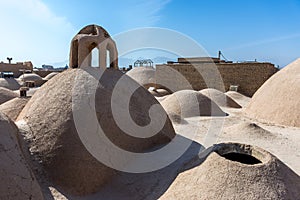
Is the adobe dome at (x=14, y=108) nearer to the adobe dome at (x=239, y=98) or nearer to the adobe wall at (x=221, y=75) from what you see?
the adobe dome at (x=239, y=98)

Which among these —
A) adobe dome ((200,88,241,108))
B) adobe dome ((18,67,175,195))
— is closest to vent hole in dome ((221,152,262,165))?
adobe dome ((18,67,175,195))

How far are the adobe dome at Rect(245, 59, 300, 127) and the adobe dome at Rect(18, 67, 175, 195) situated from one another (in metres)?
7.50

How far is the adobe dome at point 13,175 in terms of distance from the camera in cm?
366

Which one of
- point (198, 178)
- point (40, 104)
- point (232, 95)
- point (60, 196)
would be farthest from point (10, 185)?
point (232, 95)

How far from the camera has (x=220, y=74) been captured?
73.7 feet

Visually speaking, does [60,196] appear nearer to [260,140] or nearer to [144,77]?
[260,140]

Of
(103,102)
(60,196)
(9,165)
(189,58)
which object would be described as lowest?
(60,196)

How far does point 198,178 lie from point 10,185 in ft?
12.0

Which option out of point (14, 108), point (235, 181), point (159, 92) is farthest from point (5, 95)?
point (235, 181)

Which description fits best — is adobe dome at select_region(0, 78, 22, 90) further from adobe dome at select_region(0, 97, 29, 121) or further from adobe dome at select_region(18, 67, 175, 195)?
adobe dome at select_region(18, 67, 175, 195)

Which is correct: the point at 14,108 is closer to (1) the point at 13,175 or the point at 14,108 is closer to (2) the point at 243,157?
(1) the point at 13,175

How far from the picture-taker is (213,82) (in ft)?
74.7

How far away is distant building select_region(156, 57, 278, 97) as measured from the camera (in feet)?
68.3

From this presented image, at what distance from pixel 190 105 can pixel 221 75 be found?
Result: 909 cm
